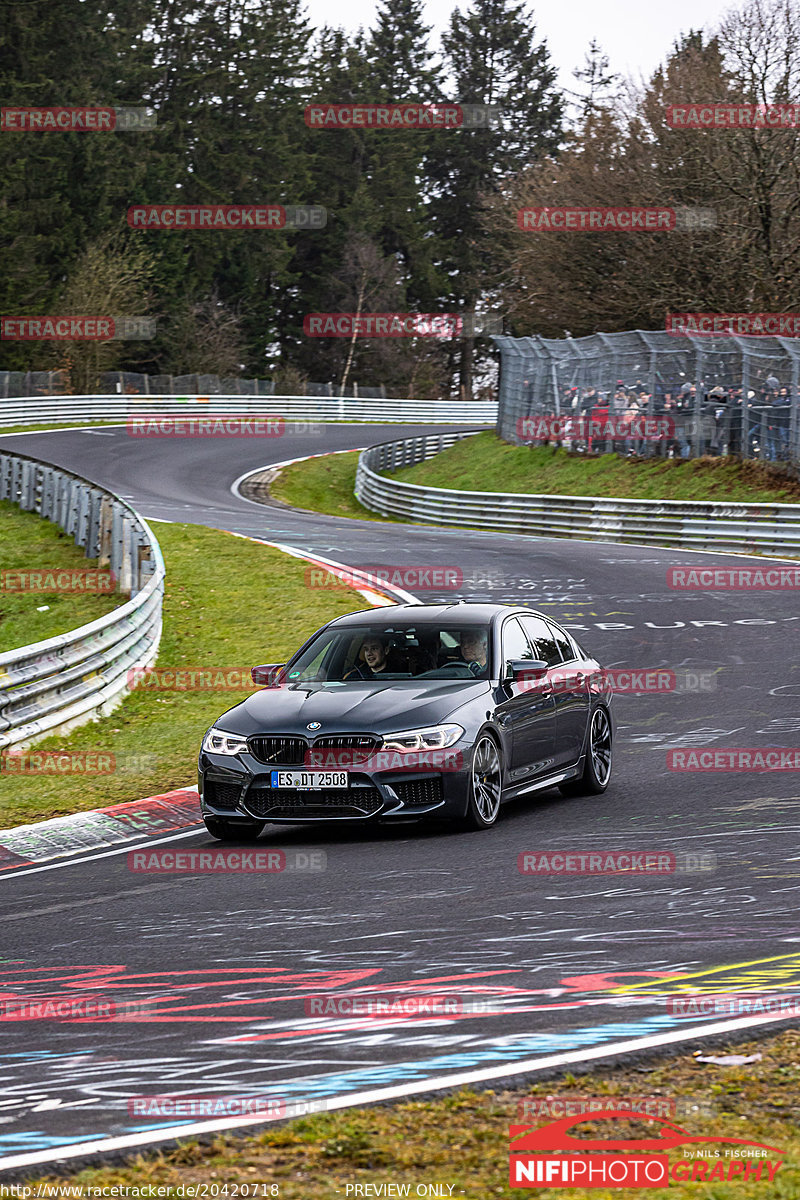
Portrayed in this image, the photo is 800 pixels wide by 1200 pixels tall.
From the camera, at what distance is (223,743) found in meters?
9.95

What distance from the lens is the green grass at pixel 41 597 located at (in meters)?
20.5

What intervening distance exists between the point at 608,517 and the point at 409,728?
80.8ft

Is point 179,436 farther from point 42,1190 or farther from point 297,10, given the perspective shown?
point 42,1190

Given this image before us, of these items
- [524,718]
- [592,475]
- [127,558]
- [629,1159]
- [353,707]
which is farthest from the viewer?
[592,475]

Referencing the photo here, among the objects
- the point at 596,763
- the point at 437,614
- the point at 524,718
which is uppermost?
the point at 437,614

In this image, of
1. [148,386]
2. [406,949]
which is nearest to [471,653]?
[406,949]

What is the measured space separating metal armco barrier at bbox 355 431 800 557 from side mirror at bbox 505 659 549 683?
1861 centimetres

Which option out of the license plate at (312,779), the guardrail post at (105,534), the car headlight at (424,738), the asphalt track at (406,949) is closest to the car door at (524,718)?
the asphalt track at (406,949)

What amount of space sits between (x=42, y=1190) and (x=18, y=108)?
2874 inches

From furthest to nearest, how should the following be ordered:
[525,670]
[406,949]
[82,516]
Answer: [82,516], [525,670], [406,949]

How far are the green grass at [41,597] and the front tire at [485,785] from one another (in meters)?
9.82

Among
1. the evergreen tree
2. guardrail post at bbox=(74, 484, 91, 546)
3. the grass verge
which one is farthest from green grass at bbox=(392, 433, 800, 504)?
the evergreen tree

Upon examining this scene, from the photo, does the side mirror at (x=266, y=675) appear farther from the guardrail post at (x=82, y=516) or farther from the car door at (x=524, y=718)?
the guardrail post at (x=82, y=516)

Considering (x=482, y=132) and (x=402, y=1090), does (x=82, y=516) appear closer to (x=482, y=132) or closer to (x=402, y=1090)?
(x=402, y=1090)
